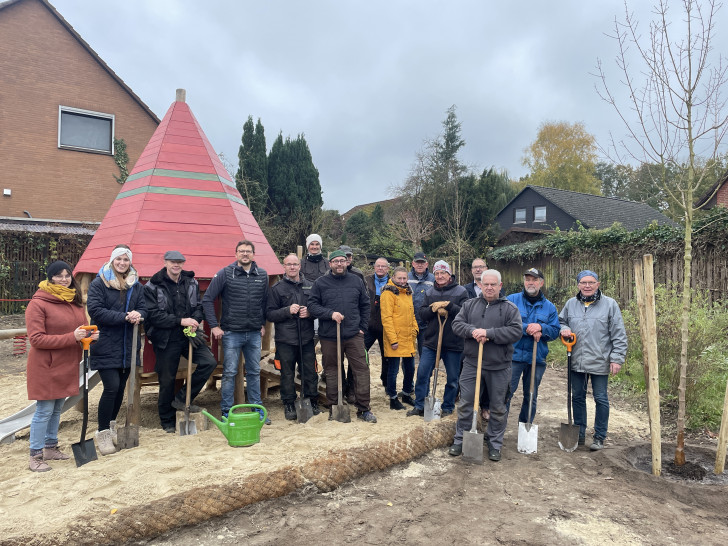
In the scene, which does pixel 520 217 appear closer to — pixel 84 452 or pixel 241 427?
pixel 241 427

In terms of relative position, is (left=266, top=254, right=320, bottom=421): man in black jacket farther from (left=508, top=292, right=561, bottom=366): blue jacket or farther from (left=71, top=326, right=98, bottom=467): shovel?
(left=508, top=292, right=561, bottom=366): blue jacket

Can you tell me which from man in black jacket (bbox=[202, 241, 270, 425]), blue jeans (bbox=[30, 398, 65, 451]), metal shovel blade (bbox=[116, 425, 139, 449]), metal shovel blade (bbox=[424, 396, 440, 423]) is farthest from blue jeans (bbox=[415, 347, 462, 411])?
blue jeans (bbox=[30, 398, 65, 451])

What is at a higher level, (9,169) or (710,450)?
(9,169)

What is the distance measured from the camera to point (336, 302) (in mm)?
5289

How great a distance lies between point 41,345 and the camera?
12.6ft

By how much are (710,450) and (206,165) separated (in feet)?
20.5

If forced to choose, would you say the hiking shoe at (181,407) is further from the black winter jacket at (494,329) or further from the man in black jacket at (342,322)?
the black winter jacket at (494,329)

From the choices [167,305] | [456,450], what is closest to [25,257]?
[167,305]

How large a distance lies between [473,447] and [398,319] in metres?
1.71

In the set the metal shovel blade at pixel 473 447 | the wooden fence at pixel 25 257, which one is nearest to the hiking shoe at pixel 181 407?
the metal shovel blade at pixel 473 447

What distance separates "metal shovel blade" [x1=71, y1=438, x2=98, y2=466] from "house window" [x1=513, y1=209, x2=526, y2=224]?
28.8m

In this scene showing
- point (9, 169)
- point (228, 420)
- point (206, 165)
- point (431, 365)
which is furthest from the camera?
point (9, 169)

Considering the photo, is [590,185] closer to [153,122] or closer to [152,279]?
[153,122]

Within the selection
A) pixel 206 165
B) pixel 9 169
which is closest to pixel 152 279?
pixel 206 165
